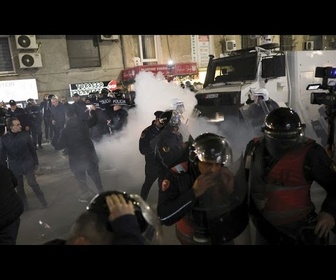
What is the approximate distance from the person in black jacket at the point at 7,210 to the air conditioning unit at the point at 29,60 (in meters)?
14.0

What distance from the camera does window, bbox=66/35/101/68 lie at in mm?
17141

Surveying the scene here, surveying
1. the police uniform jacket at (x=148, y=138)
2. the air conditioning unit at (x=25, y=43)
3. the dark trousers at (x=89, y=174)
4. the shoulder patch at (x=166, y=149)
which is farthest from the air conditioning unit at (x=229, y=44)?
the shoulder patch at (x=166, y=149)

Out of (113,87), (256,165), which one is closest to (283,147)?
(256,165)

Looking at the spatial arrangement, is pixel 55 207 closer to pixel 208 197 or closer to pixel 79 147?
pixel 79 147

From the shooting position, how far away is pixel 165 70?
1541 centimetres

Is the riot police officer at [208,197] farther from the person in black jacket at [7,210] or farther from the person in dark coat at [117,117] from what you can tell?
the person in dark coat at [117,117]

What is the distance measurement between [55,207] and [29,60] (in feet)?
38.8

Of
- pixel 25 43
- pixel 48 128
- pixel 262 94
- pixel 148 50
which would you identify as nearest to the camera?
pixel 262 94

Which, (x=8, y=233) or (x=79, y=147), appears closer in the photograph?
(x=8, y=233)

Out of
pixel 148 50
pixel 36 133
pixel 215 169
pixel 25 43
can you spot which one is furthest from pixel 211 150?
pixel 148 50

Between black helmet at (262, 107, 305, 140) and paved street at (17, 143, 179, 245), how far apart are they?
59.8 inches

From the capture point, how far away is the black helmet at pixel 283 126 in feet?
7.89

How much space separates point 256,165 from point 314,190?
3.64 meters
